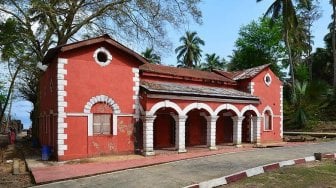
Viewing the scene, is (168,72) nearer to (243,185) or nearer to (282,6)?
(243,185)

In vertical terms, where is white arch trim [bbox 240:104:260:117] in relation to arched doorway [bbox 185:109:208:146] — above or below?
above

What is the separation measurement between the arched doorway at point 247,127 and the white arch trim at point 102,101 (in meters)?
9.72

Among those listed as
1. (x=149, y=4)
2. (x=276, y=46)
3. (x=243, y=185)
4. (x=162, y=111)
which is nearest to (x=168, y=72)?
(x=162, y=111)

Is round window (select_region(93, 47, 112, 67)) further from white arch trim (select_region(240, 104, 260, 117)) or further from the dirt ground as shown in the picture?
white arch trim (select_region(240, 104, 260, 117))

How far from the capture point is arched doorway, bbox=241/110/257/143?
79.6ft

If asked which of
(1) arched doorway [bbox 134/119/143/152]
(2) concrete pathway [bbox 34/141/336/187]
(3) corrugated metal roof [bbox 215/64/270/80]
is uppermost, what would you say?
(3) corrugated metal roof [bbox 215/64/270/80]

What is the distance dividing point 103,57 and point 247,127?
11345 mm

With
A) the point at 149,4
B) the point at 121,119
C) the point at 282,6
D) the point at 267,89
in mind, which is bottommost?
the point at 121,119

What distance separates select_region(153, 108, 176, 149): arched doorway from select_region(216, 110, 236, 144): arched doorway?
3482 mm

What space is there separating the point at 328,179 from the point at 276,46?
136 feet

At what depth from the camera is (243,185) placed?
10766 millimetres

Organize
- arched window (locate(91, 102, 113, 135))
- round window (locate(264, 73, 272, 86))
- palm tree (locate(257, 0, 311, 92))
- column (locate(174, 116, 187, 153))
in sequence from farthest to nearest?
palm tree (locate(257, 0, 311, 92)) → round window (locate(264, 73, 272, 86)) → column (locate(174, 116, 187, 153)) → arched window (locate(91, 102, 113, 135))

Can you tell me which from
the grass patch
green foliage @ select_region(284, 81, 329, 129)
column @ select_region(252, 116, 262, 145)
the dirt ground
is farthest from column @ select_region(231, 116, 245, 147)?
green foliage @ select_region(284, 81, 329, 129)

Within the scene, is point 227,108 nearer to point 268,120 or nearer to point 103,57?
point 268,120
